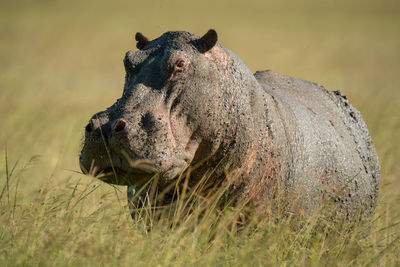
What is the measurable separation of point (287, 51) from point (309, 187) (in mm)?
27314

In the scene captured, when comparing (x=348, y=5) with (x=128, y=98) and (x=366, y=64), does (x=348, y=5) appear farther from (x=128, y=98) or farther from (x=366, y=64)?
(x=128, y=98)

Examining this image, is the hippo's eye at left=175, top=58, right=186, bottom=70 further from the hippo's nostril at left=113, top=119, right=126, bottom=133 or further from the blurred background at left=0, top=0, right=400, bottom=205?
the blurred background at left=0, top=0, right=400, bottom=205

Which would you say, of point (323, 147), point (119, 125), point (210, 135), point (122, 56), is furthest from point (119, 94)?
point (119, 125)

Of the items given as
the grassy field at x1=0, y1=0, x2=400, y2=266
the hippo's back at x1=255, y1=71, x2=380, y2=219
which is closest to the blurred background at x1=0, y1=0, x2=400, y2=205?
the grassy field at x1=0, y1=0, x2=400, y2=266

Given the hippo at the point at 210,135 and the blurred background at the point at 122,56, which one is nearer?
the hippo at the point at 210,135

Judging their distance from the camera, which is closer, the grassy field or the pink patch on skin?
the grassy field

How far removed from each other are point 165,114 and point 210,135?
408 millimetres

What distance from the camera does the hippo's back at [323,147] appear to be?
4812 mm

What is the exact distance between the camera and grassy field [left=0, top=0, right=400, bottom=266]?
3.67 metres

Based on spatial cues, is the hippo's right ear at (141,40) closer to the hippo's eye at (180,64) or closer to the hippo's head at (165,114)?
the hippo's head at (165,114)

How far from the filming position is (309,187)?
15.9 ft

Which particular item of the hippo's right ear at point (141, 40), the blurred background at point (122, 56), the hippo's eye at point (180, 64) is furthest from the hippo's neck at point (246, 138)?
the blurred background at point (122, 56)

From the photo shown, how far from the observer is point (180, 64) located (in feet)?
13.6

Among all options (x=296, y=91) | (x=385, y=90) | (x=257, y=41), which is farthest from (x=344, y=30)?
(x=296, y=91)
